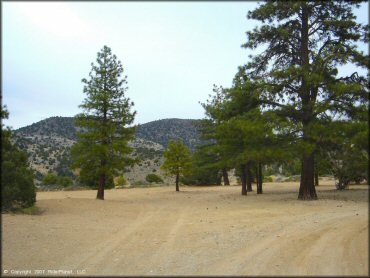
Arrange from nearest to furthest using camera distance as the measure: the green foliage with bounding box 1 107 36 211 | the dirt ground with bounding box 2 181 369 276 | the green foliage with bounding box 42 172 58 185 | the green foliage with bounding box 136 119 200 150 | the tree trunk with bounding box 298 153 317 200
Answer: the dirt ground with bounding box 2 181 369 276 → the green foliage with bounding box 1 107 36 211 → the tree trunk with bounding box 298 153 317 200 → the green foliage with bounding box 42 172 58 185 → the green foliage with bounding box 136 119 200 150

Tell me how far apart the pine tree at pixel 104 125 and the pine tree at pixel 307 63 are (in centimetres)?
842

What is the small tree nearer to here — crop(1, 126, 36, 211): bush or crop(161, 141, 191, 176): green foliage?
crop(161, 141, 191, 176): green foliage

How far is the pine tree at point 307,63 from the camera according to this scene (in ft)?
53.2

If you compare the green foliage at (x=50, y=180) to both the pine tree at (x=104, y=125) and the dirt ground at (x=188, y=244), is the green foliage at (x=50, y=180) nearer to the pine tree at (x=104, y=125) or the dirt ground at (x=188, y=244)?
the pine tree at (x=104, y=125)

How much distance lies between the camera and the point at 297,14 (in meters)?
20.0

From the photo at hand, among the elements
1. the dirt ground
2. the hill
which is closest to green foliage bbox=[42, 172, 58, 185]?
the hill

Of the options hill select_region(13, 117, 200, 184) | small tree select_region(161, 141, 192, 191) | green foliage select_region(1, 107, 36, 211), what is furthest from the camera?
hill select_region(13, 117, 200, 184)

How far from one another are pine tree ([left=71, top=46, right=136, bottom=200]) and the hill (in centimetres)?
2818

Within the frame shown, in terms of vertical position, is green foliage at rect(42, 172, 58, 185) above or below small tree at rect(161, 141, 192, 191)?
below

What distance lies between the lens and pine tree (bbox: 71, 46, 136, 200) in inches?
944

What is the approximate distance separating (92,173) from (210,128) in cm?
1099

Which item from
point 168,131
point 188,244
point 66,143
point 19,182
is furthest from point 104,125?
point 168,131

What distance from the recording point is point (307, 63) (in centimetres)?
1894

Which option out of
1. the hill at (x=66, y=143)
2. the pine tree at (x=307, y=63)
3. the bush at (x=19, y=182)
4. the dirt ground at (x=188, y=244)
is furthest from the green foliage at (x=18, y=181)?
the hill at (x=66, y=143)
